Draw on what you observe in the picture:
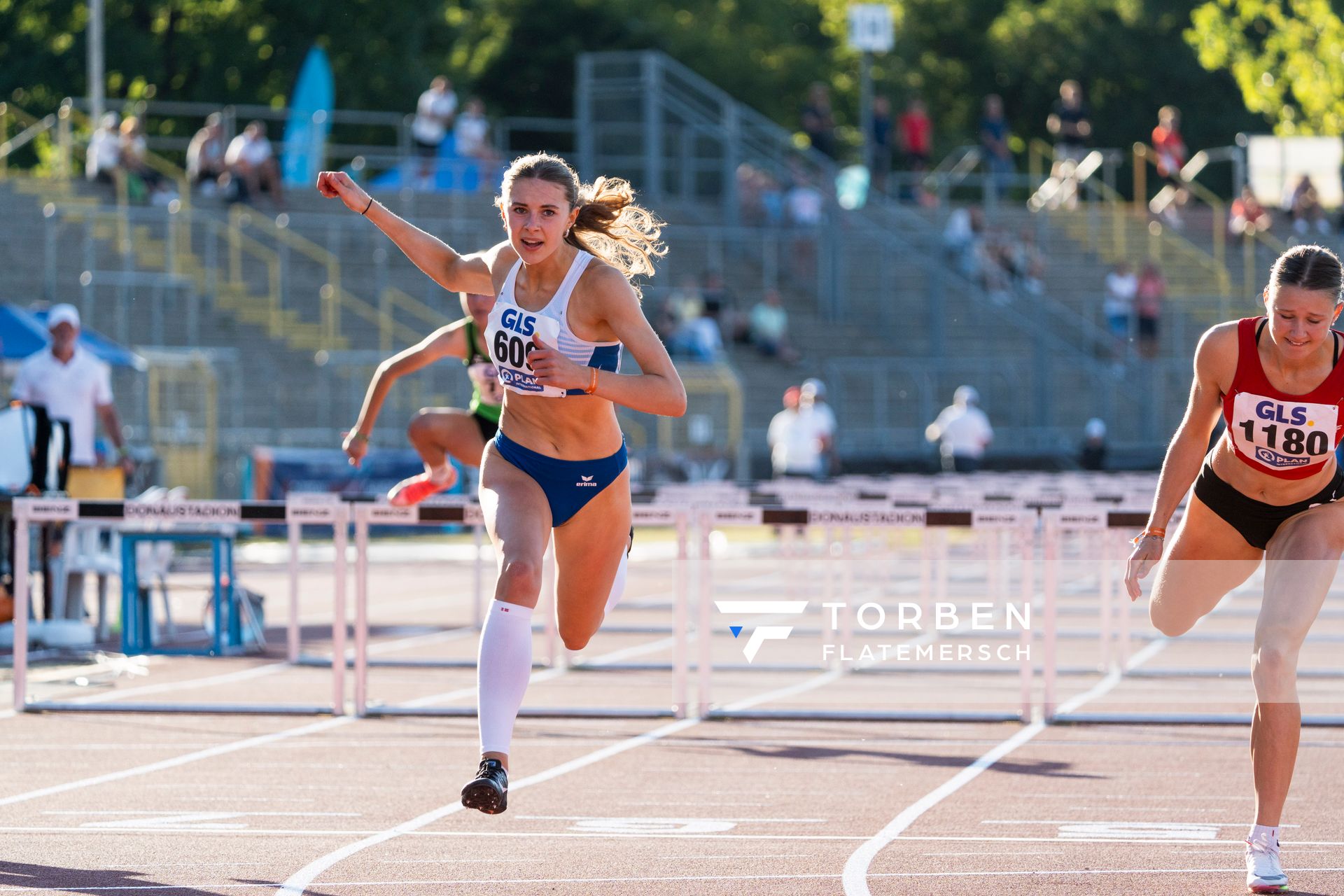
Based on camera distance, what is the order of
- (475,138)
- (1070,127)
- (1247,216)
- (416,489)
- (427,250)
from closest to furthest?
1. (427,250)
2. (416,489)
3. (475,138)
4. (1070,127)
5. (1247,216)

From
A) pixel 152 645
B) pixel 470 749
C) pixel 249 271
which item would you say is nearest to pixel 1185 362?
pixel 249 271

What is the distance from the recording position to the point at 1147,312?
32.7 m

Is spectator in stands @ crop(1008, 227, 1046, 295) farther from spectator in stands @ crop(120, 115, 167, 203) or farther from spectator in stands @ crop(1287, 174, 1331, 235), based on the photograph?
spectator in stands @ crop(120, 115, 167, 203)

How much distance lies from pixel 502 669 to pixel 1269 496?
7.84ft

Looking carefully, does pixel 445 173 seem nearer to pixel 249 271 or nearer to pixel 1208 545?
pixel 249 271

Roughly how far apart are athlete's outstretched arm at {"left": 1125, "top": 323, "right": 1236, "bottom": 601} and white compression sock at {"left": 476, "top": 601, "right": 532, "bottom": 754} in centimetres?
183

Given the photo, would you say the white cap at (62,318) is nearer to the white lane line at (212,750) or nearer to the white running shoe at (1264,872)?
the white lane line at (212,750)

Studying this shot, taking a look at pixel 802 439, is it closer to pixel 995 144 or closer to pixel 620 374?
pixel 995 144

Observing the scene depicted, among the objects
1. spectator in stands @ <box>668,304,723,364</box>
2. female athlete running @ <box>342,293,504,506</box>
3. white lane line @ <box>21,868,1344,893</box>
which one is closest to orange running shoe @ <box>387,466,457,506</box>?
female athlete running @ <box>342,293,504,506</box>

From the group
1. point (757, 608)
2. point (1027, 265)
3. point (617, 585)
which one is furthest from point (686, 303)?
point (617, 585)

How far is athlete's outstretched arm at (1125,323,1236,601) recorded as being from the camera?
6.55 metres

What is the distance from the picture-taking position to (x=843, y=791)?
8.31 metres

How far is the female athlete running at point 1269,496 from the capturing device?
20.7 feet

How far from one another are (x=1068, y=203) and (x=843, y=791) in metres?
30.0
